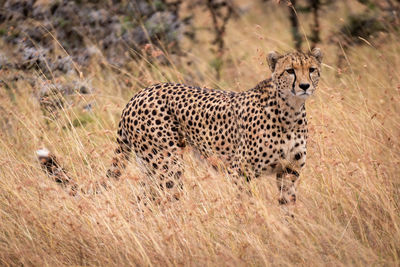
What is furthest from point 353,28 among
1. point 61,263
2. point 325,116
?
point 61,263

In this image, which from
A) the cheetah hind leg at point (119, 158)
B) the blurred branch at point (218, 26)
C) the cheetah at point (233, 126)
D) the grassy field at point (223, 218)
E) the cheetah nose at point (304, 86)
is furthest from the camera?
the blurred branch at point (218, 26)

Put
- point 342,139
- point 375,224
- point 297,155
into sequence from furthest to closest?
1. point 342,139
2. point 297,155
3. point 375,224

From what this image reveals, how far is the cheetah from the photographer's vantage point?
3.32m

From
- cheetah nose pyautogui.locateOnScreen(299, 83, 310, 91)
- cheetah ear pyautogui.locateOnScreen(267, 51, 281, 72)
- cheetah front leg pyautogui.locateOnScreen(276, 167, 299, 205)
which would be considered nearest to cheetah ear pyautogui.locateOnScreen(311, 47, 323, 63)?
cheetah ear pyautogui.locateOnScreen(267, 51, 281, 72)

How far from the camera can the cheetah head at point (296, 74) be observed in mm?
3156

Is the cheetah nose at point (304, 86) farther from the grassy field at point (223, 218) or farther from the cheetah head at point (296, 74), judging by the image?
the grassy field at point (223, 218)

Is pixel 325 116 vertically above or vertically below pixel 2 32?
below

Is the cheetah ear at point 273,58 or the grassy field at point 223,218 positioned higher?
the cheetah ear at point 273,58

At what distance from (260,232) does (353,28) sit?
3.89 metres

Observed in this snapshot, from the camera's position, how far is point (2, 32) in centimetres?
Result: 582

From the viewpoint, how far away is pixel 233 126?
3645mm

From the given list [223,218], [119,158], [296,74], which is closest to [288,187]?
[223,218]

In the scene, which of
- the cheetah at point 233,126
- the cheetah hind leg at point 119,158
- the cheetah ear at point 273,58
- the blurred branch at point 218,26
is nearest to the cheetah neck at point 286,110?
the cheetah at point 233,126

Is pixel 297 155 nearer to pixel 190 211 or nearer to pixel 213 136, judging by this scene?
pixel 213 136
